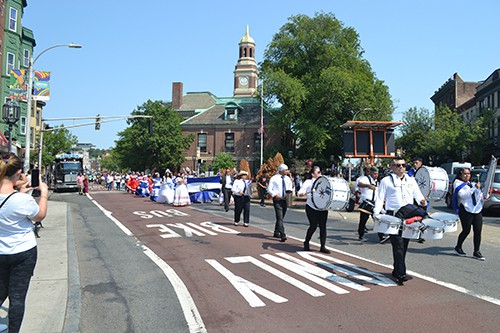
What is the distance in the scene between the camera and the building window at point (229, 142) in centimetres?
6022

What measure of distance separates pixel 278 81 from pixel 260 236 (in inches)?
1381

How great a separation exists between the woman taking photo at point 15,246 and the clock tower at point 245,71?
302 ft

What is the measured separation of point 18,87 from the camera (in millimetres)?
21812

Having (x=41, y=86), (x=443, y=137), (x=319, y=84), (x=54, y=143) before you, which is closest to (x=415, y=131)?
(x=443, y=137)

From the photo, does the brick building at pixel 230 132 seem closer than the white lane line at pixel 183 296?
No

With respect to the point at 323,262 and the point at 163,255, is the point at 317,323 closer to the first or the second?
the point at 323,262

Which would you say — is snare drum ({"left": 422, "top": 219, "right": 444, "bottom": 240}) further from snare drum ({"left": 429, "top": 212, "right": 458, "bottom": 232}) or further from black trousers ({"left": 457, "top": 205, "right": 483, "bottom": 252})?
black trousers ({"left": 457, "top": 205, "right": 483, "bottom": 252})

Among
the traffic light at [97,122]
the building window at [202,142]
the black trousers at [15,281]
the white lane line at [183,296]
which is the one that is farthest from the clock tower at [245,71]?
the black trousers at [15,281]

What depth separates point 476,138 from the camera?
4419 cm

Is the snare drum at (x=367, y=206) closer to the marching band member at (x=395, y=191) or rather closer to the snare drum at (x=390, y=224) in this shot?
the marching band member at (x=395, y=191)

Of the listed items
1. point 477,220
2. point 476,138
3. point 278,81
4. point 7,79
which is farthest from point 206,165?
point 477,220

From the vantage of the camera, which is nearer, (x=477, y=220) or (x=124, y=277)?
(x=124, y=277)

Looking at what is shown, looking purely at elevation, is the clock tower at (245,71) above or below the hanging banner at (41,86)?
above

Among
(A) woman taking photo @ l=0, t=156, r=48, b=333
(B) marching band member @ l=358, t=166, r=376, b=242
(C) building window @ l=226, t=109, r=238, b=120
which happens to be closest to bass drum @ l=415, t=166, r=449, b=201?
(B) marching band member @ l=358, t=166, r=376, b=242
